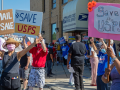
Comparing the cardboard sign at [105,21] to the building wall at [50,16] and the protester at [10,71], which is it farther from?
the building wall at [50,16]

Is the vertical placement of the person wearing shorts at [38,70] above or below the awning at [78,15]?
below

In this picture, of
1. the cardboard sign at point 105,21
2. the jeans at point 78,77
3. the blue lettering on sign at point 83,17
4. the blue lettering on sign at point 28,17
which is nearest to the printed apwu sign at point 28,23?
the blue lettering on sign at point 28,17

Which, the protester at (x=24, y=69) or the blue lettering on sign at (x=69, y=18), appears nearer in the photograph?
the protester at (x=24, y=69)

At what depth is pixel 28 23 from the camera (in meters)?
4.51

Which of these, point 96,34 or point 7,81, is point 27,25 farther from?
point 96,34

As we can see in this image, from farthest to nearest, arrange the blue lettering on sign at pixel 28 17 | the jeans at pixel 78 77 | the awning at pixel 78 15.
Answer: the awning at pixel 78 15
the jeans at pixel 78 77
the blue lettering on sign at pixel 28 17

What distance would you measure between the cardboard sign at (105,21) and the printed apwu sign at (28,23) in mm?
1754

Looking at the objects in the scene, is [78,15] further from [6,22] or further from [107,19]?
[107,19]

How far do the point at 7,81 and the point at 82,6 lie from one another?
11.7 m

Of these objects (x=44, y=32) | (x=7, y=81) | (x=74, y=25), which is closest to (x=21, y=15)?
(x=7, y=81)

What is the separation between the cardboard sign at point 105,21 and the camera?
9.50ft

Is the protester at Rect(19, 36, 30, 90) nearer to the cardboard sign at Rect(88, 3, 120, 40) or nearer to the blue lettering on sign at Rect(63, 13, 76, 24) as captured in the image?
the cardboard sign at Rect(88, 3, 120, 40)

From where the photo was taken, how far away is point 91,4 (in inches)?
117

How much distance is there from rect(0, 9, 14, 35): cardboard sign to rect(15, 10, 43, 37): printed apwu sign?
0.28 meters
